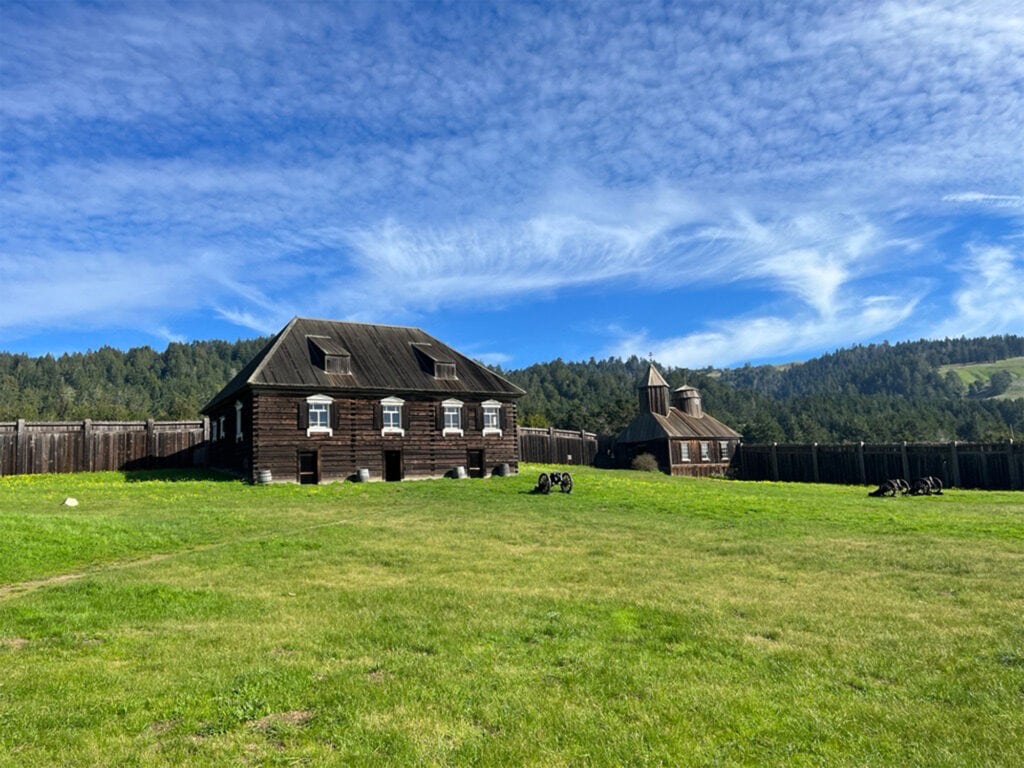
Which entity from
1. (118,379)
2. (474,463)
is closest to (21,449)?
(474,463)

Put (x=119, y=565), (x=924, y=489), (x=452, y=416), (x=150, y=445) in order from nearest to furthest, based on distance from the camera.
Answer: (x=119, y=565)
(x=924, y=489)
(x=452, y=416)
(x=150, y=445)

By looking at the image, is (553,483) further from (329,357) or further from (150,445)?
(150,445)

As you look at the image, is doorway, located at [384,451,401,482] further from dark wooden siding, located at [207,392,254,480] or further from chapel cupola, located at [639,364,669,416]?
chapel cupola, located at [639,364,669,416]

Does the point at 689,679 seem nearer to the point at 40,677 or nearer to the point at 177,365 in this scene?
the point at 40,677

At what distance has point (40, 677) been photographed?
21.0 feet

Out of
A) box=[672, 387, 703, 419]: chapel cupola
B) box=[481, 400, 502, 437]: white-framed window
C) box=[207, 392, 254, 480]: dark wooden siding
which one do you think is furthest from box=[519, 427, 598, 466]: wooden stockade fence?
box=[207, 392, 254, 480]: dark wooden siding

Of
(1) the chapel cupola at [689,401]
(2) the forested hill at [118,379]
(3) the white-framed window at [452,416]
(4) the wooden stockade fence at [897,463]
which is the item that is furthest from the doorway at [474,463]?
(2) the forested hill at [118,379]

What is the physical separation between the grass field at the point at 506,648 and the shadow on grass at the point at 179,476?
15745 millimetres

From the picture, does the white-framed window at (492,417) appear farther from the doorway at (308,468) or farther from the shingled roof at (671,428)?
the shingled roof at (671,428)

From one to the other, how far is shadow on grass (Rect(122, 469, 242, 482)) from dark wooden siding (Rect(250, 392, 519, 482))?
2689 mm

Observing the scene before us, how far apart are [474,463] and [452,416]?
10.1ft

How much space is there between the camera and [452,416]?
36.4 meters

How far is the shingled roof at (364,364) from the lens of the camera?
32688mm

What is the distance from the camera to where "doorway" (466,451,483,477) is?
3662 centimetres
